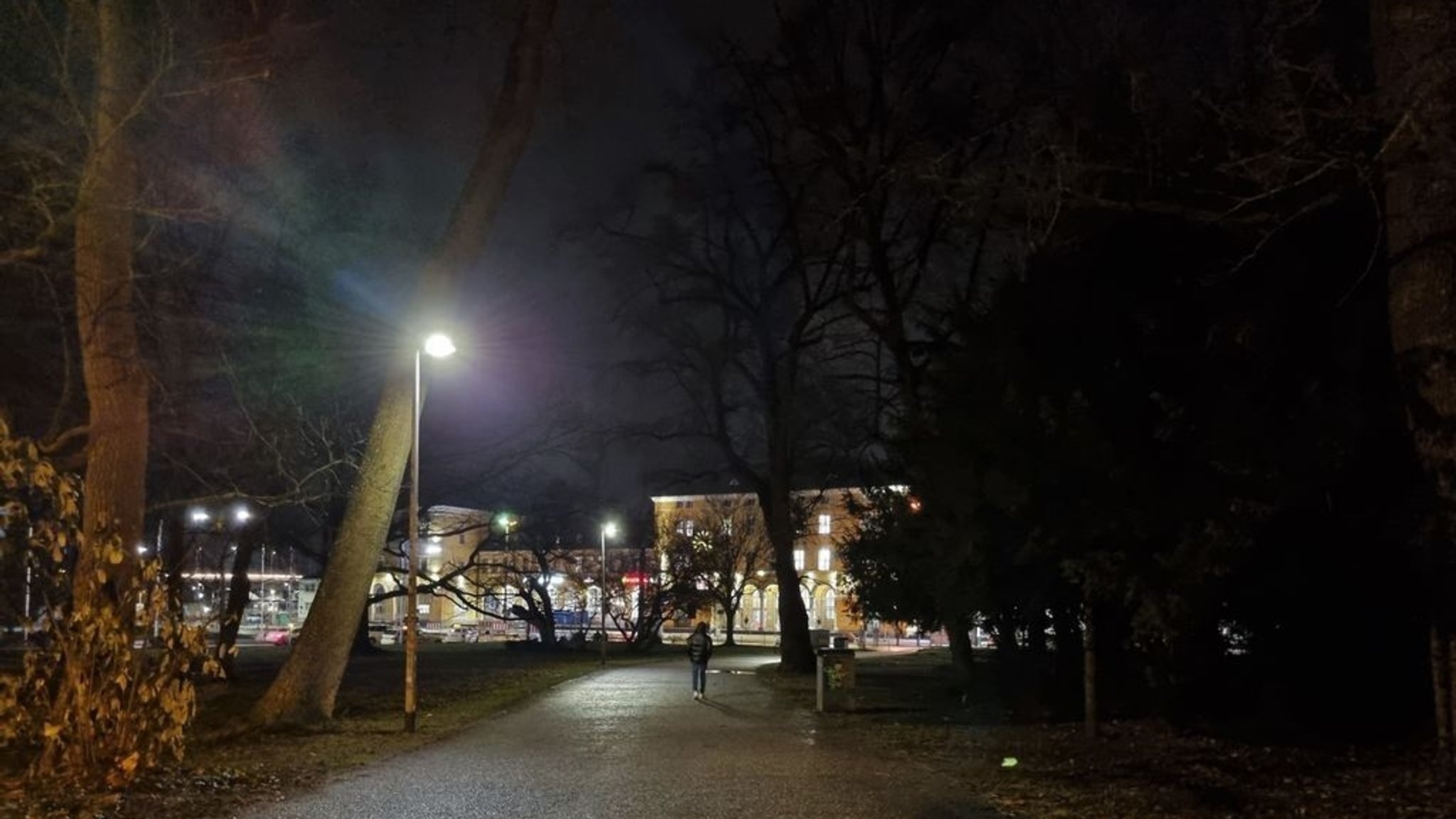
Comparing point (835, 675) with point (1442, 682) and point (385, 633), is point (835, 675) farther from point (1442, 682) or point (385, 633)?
point (385, 633)

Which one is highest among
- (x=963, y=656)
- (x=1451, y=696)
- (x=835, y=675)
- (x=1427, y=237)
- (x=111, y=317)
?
(x=111, y=317)

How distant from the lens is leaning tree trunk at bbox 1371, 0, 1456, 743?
30.9 feet

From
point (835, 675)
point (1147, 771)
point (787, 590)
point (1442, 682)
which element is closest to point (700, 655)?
point (835, 675)

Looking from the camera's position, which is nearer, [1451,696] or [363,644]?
[1451,696]

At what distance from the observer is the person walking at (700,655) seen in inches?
897

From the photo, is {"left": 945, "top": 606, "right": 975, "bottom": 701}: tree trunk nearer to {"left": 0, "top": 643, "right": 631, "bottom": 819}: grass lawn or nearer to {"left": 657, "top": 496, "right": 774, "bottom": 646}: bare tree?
{"left": 0, "top": 643, "right": 631, "bottom": 819}: grass lawn

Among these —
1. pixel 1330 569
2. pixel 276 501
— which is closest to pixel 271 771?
pixel 276 501

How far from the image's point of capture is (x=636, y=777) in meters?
11.9

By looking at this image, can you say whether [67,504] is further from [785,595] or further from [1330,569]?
[785,595]

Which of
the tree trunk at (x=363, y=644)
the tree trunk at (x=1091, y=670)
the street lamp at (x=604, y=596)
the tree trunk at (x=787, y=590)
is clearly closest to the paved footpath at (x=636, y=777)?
the tree trunk at (x=1091, y=670)

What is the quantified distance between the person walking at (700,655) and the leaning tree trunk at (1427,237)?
1377 centimetres

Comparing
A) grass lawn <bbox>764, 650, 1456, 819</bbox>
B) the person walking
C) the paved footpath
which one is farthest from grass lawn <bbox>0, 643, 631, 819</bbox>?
grass lawn <bbox>764, 650, 1456, 819</bbox>

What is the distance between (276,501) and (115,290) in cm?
428

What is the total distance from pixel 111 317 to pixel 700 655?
488 inches
